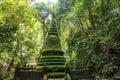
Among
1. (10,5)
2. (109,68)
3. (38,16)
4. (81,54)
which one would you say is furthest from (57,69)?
(38,16)

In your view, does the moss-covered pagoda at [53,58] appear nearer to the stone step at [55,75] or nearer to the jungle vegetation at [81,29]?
the stone step at [55,75]

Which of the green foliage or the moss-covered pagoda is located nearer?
the moss-covered pagoda

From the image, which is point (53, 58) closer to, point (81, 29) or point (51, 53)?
point (51, 53)

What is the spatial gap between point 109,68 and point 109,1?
739cm

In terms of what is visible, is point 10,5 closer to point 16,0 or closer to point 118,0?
point 16,0

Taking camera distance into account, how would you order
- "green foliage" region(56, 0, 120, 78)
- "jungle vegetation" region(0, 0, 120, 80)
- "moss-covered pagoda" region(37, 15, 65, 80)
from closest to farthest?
1. "moss-covered pagoda" region(37, 15, 65, 80)
2. "green foliage" region(56, 0, 120, 78)
3. "jungle vegetation" region(0, 0, 120, 80)

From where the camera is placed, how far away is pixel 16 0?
2420 centimetres

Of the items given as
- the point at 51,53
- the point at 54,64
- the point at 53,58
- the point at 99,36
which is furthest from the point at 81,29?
the point at 54,64

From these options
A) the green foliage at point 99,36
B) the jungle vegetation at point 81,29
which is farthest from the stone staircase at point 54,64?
the green foliage at point 99,36

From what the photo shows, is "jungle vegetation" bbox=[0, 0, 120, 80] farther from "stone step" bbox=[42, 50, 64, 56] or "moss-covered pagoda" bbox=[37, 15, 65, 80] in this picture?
"stone step" bbox=[42, 50, 64, 56]

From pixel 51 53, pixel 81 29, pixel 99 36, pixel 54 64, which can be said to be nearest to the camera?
pixel 54 64

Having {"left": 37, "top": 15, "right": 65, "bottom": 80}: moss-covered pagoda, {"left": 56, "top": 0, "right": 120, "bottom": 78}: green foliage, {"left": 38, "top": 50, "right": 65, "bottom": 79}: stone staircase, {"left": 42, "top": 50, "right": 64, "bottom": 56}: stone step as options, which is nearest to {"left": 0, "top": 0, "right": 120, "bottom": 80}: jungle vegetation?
{"left": 56, "top": 0, "right": 120, "bottom": 78}: green foliage

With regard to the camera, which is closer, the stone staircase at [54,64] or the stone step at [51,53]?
the stone staircase at [54,64]

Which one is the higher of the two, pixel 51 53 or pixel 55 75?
pixel 51 53
